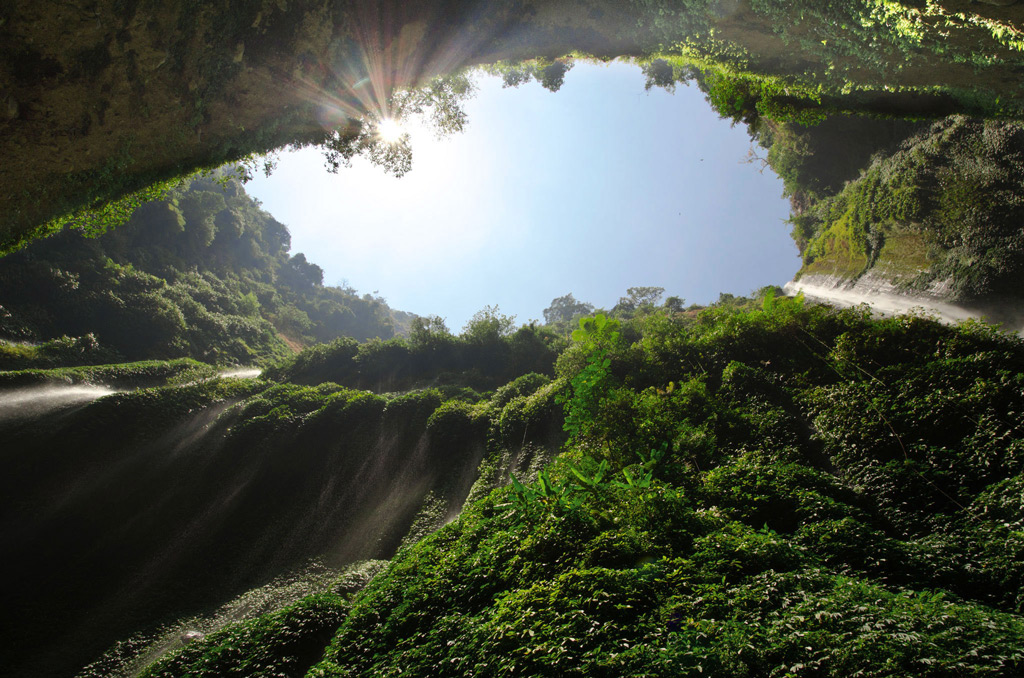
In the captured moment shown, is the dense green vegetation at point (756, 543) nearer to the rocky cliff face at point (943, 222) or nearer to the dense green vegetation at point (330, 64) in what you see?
the dense green vegetation at point (330, 64)

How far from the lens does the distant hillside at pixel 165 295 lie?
2880 centimetres

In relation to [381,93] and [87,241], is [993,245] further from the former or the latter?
[87,241]

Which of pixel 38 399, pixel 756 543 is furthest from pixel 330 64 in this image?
pixel 38 399

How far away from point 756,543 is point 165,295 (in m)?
50.8

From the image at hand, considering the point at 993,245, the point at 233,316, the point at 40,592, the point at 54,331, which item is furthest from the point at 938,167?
the point at 233,316

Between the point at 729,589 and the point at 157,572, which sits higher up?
the point at 729,589

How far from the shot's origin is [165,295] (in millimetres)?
38719

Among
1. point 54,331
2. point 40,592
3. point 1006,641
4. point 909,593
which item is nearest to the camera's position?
point 1006,641

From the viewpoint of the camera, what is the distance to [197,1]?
871 centimetres

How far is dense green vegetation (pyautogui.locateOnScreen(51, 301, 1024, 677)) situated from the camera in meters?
3.63

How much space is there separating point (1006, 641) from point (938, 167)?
937 inches

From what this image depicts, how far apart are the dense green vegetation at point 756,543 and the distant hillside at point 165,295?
12.6 metres

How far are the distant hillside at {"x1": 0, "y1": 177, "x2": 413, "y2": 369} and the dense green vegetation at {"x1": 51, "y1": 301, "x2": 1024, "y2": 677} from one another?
1258 centimetres

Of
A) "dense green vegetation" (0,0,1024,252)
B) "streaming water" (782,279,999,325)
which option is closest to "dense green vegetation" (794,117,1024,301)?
"streaming water" (782,279,999,325)
